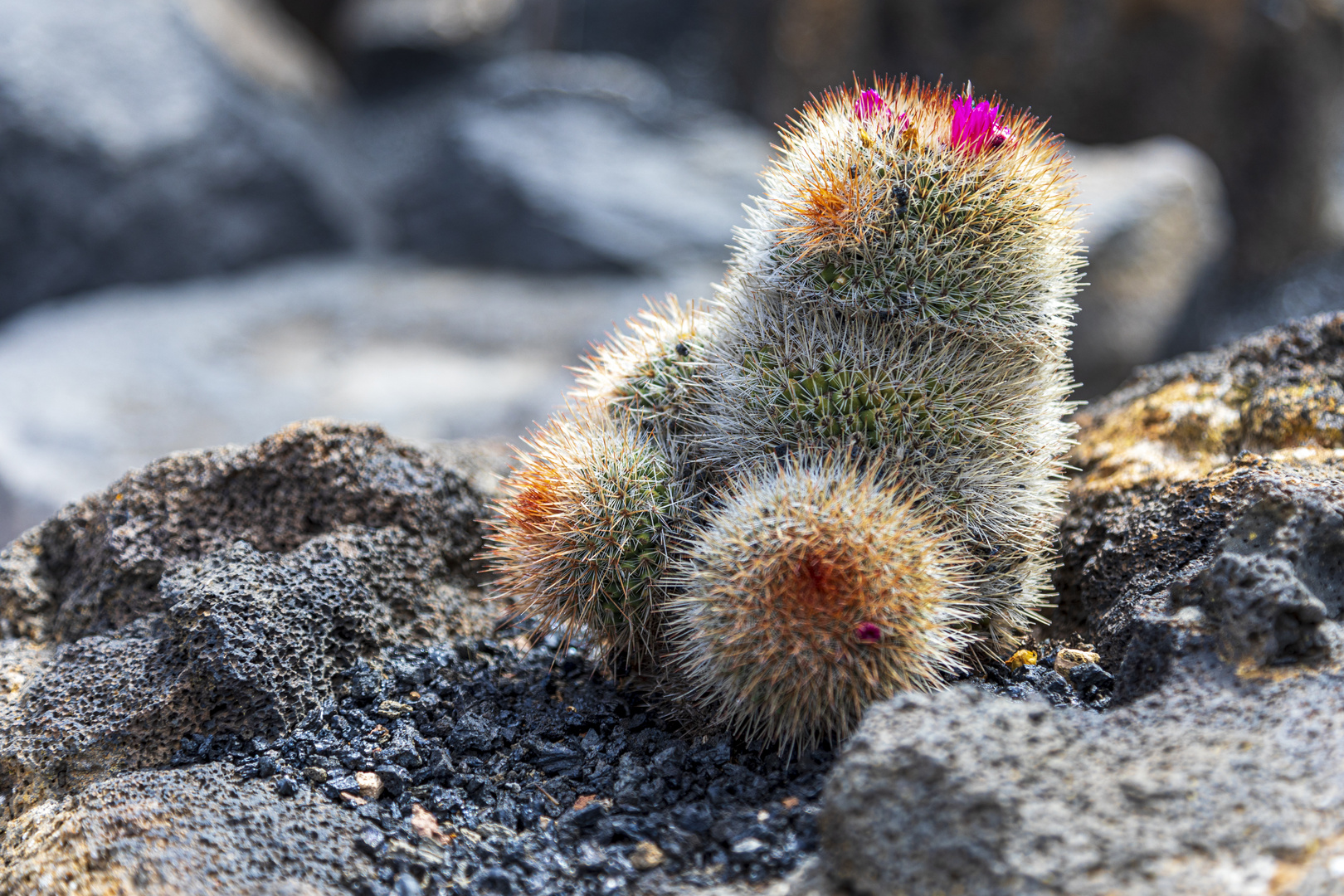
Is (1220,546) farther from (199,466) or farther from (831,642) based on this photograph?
(199,466)

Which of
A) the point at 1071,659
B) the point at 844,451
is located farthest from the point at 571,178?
the point at 1071,659

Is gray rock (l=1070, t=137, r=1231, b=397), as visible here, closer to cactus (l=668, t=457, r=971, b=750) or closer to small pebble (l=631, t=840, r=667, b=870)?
cactus (l=668, t=457, r=971, b=750)

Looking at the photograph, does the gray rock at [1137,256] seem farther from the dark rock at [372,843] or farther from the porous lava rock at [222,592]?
the dark rock at [372,843]

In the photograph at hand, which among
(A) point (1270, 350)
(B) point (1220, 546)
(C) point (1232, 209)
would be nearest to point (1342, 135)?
(C) point (1232, 209)

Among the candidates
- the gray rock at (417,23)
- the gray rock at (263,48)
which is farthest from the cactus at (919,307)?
the gray rock at (417,23)

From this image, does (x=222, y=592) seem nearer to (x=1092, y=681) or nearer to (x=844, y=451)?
(x=844, y=451)

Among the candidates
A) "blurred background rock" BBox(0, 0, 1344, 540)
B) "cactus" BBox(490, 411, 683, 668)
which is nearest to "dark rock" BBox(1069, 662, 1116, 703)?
"cactus" BBox(490, 411, 683, 668)
